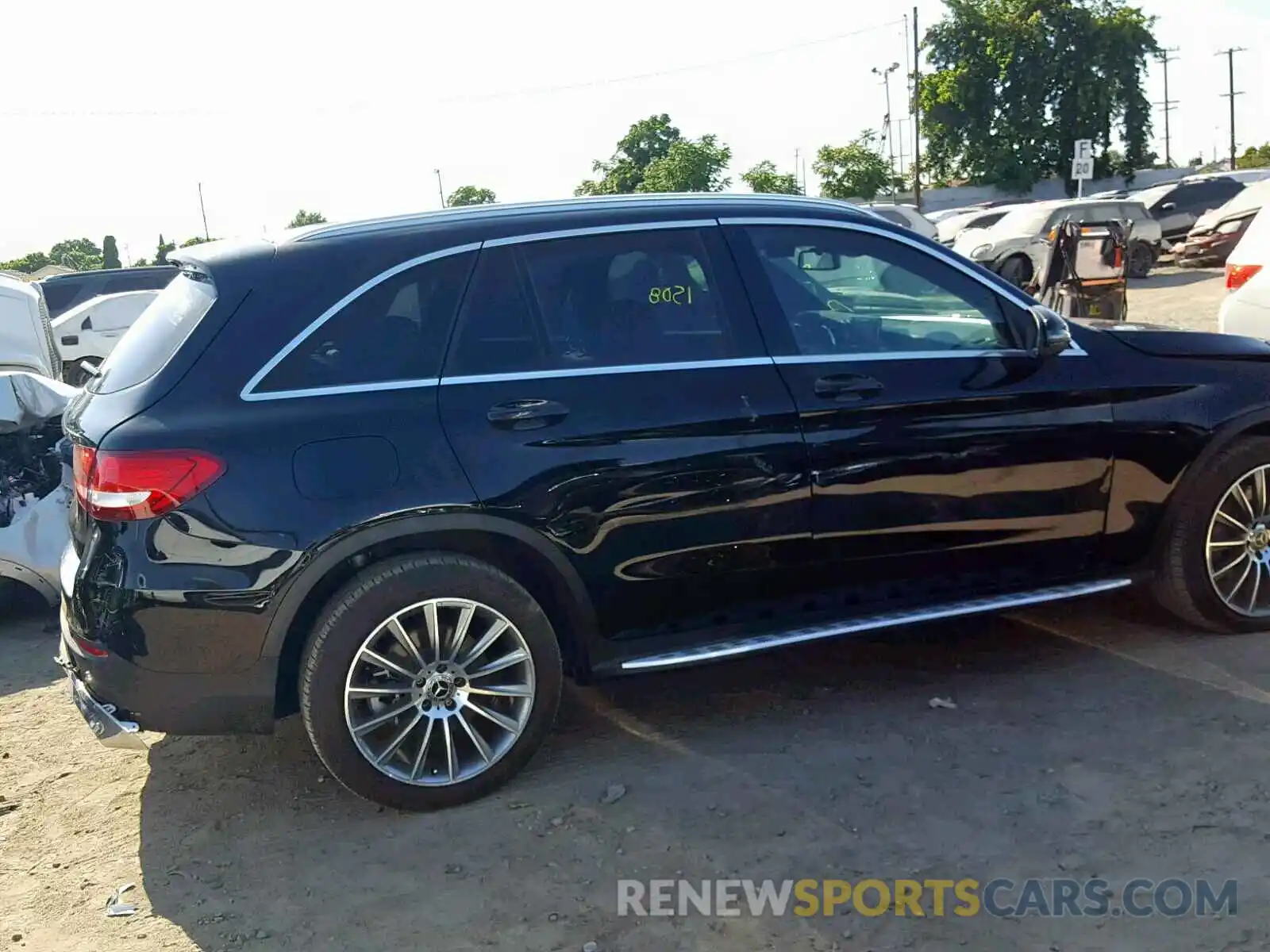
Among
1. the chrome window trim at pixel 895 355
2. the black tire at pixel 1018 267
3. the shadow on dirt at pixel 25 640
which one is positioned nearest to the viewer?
the chrome window trim at pixel 895 355

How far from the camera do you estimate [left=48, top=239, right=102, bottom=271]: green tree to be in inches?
2195

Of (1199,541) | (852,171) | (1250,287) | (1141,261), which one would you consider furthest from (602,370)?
(852,171)

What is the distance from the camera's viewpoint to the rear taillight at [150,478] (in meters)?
3.37

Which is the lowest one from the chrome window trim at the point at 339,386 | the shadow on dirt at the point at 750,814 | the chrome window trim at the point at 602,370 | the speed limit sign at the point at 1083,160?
the shadow on dirt at the point at 750,814

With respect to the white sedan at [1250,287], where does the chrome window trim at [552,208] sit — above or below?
above

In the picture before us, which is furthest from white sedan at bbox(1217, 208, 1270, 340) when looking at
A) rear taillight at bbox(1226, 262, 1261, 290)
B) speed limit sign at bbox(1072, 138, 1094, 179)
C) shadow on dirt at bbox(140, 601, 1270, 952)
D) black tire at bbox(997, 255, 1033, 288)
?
speed limit sign at bbox(1072, 138, 1094, 179)

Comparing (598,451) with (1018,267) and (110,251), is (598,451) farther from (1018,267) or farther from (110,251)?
(110,251)

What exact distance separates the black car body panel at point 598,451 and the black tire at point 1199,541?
0.31ft

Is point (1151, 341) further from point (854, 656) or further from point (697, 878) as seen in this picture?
point (697, 878)

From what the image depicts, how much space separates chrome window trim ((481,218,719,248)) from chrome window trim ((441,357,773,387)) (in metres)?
0.46

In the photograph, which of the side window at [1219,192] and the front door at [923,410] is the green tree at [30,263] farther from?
the front door at [923,410]

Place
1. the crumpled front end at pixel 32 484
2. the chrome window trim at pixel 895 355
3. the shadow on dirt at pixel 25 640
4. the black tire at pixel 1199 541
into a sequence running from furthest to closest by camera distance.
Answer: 1. the crumpled front end at pixel 32 484
2. the shadow on dirt at pixel 25 640
3. the black tire at pixel 1199 541
4. the chrome window trim at pixel 895 355

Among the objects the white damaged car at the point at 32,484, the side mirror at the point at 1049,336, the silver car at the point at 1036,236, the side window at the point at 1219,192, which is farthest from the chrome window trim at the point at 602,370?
the side window at the point at 1219,192

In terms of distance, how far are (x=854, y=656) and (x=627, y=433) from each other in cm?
163
